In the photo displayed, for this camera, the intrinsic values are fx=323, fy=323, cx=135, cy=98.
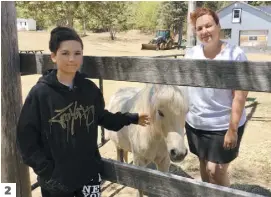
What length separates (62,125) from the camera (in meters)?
1.77

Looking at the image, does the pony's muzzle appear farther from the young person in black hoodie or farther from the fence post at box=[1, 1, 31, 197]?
the fence post at box=[1, 1, 31, 197]

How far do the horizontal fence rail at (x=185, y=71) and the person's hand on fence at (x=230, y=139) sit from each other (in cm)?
83

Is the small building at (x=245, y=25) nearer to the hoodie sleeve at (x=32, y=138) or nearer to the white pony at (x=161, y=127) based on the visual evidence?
the white pony at (x=161, y=127)

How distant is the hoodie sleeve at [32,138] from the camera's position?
173cm

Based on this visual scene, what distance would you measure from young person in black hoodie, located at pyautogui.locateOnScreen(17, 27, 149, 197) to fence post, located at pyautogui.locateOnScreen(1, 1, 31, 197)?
0.44 meters

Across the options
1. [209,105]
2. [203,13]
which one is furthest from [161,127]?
[203,13]

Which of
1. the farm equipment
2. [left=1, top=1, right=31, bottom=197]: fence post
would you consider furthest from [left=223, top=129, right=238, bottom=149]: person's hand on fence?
the farm equipment

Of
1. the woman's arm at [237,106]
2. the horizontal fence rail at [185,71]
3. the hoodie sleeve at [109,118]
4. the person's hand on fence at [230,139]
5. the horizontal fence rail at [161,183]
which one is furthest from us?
the person's hand on fence at [230,139]

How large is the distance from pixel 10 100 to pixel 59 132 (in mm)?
617

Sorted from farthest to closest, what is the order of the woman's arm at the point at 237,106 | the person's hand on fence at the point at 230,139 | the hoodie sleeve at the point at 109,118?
1. the person's hand on fence at the point at 230,139
2. the woman's arm at the point at 237,106
3. the hoodie sleeve at the point at 109,118

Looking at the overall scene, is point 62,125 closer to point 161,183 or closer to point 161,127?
point 161,183

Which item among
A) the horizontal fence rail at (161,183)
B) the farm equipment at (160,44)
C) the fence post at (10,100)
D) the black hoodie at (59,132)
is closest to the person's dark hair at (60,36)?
the black hoodie at (59,132)

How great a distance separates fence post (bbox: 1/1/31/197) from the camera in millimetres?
2100

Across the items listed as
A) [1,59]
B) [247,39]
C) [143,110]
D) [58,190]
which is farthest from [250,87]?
[247,39]
